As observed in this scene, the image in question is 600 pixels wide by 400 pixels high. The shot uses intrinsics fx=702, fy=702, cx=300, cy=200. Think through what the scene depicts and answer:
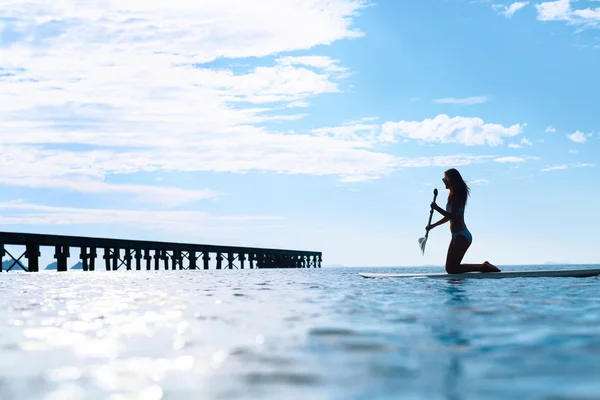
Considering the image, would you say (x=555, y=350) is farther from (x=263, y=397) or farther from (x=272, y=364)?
(x=263, y=397)

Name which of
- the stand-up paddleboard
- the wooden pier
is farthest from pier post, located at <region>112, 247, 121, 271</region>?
the stand-up paddleboard

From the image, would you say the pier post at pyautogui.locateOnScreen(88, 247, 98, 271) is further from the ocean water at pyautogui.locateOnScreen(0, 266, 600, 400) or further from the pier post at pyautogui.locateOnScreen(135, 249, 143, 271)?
the ocean water at pyautogui.locateOnScreen(0, 266, 600, 400)

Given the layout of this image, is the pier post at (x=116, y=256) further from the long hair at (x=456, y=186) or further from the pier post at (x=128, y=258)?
the long hair at (x=456, y=186)

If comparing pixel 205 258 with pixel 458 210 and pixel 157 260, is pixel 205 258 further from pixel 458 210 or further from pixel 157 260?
pixel 458 210

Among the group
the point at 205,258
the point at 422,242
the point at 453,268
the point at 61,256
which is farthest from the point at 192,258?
the point at 453,268

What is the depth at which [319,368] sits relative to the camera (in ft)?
15.6

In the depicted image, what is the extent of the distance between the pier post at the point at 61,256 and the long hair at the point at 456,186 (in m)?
42.1

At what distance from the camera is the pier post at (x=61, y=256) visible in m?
52.4

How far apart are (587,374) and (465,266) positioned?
12801 millimetres

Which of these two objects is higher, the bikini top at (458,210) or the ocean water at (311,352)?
the bikini top at (458,210)

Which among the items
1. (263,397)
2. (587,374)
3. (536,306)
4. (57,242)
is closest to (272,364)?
(263,397)

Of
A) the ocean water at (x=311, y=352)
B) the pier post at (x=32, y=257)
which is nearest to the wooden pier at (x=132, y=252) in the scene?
the pier post at (x=32, y=257)

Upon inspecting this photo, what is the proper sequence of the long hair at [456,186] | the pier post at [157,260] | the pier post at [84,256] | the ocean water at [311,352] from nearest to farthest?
1. the ocean water at [311,352]
2. the long hair at [456,186]
3. the pier post at [84,256]
4. the pier post at [157,260]

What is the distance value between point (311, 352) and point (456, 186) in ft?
35.4
